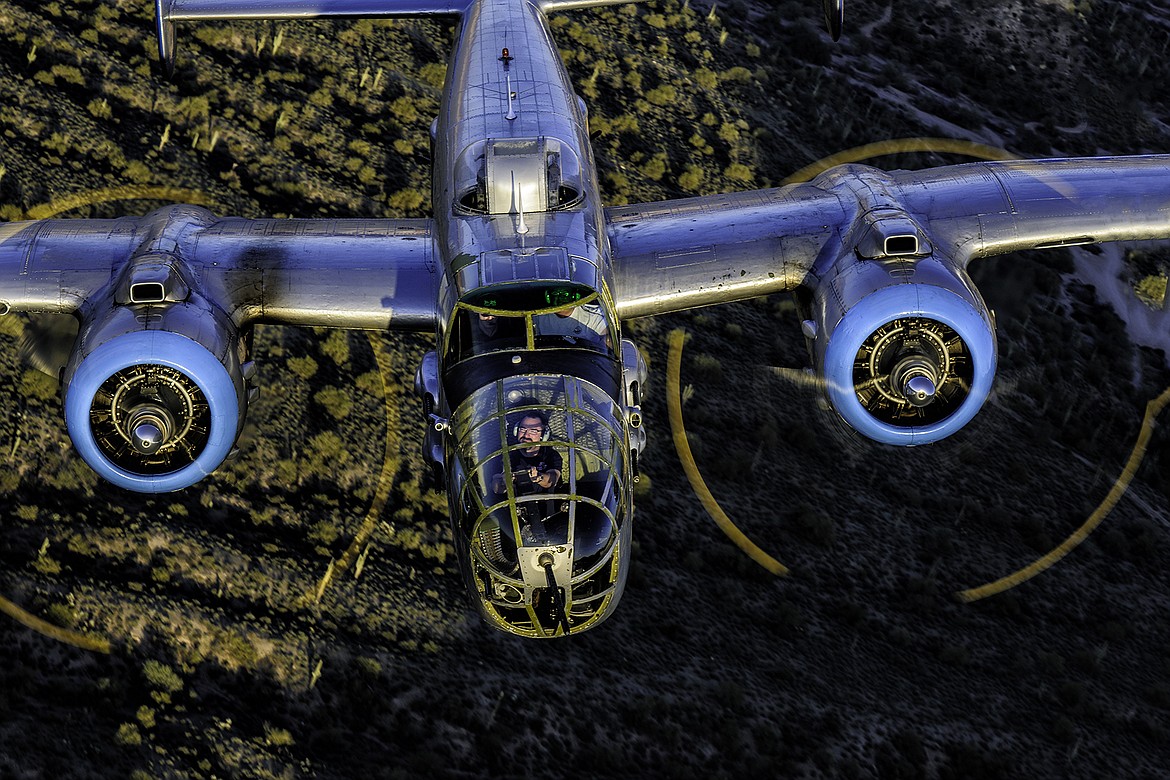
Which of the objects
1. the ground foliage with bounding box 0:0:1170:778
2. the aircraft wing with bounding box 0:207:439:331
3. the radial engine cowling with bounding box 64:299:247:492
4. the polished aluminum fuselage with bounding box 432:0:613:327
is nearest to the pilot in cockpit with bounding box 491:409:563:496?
the polished aluminum fuselage with bounding box 432:0:613:327

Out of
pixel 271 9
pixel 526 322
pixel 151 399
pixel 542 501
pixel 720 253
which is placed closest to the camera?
pixel 542 501

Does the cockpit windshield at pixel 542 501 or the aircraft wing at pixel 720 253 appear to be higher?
the aircraft wing at pixel 720 253

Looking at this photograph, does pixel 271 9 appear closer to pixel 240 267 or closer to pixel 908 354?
pixel 240 267

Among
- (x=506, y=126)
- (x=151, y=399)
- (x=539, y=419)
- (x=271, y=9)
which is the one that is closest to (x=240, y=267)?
(x=151, y=399)

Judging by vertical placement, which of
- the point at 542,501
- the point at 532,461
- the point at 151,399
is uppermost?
the point at 151,399

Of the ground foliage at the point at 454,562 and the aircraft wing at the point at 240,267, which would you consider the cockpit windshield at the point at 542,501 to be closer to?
the ground foliage at the point at 454,562

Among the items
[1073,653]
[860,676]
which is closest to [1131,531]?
[1073,653]

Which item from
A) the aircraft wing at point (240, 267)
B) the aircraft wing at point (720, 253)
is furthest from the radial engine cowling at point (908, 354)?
the aircraft wing at point (240, 267)
